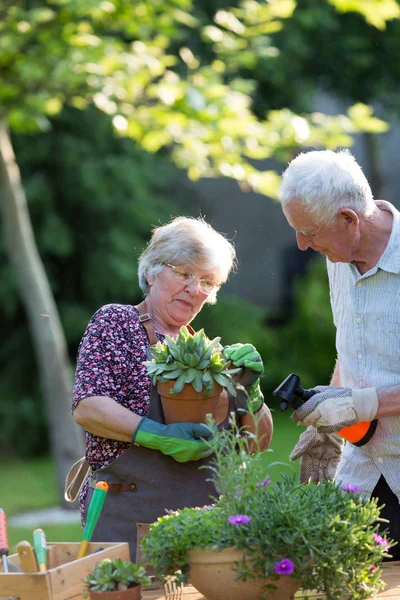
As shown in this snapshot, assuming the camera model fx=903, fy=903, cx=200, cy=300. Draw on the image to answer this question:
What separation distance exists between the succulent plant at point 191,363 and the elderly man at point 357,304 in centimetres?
24

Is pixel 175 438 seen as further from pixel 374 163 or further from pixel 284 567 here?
pixel 374 163

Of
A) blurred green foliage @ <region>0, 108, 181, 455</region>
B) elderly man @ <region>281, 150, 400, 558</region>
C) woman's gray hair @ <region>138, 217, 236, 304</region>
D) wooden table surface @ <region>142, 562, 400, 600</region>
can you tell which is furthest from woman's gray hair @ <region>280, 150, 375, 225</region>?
blurred green foliage @ <region>0, 108, 181, 455</region>

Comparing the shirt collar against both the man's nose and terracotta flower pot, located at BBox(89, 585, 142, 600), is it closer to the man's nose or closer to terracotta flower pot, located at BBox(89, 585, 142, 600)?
the man's nose

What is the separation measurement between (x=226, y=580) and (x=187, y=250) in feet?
3.27

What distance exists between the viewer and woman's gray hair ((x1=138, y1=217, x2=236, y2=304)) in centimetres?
234

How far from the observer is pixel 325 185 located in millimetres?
2068

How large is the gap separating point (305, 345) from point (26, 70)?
5732 millimetres

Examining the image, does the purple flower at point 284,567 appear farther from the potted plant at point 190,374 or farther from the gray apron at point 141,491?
the gray apron at point 141,491

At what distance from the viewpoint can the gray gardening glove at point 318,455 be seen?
7.96 feet

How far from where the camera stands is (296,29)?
1035 cm

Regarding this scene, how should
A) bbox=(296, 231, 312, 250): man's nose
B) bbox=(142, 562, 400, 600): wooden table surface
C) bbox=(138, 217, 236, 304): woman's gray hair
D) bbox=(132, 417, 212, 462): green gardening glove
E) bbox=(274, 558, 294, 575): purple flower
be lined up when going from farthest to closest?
bbox=(138, 217, 236, 304): woman's gray hair → bbox=(296, 231, 312, 250): man's nose → bbox=(132, 417, 212, 462): green gardening glove → bbox=(142, 562, 400, 600): wooden table surface → bbox=(274, 558, 294, 575): purple flower

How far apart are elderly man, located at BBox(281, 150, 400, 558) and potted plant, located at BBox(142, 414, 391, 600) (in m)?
0.47

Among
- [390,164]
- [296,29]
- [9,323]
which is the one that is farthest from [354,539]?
[390,164]

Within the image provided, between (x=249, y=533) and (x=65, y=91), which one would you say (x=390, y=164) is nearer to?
(x=65, y=91)
